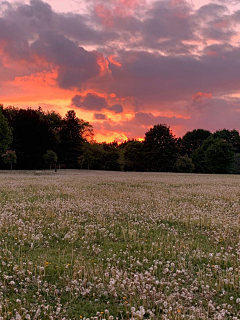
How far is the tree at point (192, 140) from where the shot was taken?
115 metres

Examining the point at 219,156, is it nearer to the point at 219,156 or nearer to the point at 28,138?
the point at 219,156

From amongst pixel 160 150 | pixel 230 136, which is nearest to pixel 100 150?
pixel 160 150

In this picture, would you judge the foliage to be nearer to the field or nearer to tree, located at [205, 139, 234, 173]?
tree, located at [205, 139, 234, 173]

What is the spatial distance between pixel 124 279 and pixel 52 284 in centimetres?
163

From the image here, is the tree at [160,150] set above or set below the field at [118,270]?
above

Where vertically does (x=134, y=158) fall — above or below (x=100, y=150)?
below

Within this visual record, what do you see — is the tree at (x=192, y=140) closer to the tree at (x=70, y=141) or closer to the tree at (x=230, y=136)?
the tree at (x=230, y=136)

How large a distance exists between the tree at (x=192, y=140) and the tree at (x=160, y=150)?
24524 millimetres

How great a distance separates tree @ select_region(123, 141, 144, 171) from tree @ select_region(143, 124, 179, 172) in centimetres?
280

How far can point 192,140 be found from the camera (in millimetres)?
115938

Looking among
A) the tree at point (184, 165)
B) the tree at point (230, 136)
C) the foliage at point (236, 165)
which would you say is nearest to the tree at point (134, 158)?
the tree at point (184, 165)

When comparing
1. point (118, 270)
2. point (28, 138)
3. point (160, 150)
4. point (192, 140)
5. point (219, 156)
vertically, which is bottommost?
point (118, 270)

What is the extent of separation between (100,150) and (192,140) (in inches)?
1634

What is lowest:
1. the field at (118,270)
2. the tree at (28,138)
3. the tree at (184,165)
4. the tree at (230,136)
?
the field at (118,270)
